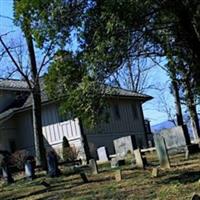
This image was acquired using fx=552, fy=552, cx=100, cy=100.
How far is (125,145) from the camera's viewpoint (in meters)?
31.3

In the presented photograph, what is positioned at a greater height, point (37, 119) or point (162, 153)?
point (37, 119)

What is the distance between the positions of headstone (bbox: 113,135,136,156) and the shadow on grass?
13386mm

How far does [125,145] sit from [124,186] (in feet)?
48.3

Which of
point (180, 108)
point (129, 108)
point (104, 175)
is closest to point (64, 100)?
point (104, 175)

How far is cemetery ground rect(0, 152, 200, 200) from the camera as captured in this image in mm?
14852

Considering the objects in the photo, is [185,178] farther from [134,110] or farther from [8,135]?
[134,110]

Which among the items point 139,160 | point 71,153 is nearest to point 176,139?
point 139,160

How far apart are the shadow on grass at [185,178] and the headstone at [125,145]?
43.9 feet

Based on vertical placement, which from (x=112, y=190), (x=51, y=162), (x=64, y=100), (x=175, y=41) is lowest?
(x=112, y=190)

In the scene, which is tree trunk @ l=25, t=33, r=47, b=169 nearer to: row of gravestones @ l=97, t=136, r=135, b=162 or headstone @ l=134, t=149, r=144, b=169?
row of gravestones @ l=97, t=136, r=135, b=162

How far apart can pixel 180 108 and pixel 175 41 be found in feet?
88.4

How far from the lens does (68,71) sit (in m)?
17.0

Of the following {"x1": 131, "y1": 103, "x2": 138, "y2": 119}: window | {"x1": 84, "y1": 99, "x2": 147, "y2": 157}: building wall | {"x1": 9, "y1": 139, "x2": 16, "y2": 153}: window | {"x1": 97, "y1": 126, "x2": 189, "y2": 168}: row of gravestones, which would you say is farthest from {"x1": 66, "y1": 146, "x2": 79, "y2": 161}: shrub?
{"x1": 131, "y1": 103, "x2": 138, "y2": 119}: window

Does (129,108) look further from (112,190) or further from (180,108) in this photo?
(112,190)
